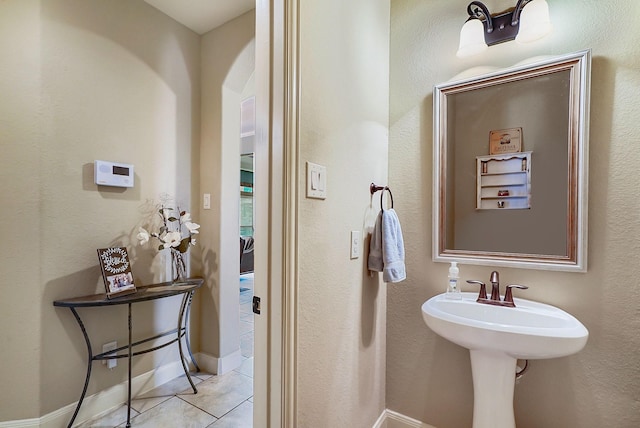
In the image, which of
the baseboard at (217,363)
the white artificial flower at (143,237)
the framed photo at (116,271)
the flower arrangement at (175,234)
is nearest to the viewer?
the framed photo at (116,271)

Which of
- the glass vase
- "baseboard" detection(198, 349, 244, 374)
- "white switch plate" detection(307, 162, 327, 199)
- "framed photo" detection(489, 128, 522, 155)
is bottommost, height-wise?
"baseboard" detection(198, 349, 244, 374)

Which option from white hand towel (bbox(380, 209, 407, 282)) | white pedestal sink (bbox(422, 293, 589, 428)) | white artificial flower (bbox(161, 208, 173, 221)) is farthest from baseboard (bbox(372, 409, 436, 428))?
white artificial flower (bbox(161, 208, 173, 221))

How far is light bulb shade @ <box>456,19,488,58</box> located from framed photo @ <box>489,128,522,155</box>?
1.26ft

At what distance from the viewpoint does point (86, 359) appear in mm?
1652

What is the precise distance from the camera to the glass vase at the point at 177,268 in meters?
2.05

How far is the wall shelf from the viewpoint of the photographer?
128 centimetres

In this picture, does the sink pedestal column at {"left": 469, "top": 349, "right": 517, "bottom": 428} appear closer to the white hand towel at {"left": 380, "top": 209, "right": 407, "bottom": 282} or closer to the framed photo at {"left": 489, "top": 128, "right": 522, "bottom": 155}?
the white hand towel at {"left": 380, "top": 209, "right": 407, "bottom": 282}

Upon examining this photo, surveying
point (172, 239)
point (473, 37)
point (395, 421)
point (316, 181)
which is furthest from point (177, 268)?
point (473, 37)

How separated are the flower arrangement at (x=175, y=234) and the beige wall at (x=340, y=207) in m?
1.27

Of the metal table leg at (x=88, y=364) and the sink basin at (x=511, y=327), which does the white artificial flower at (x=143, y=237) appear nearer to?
the metal table leg at (x=88, y=364)

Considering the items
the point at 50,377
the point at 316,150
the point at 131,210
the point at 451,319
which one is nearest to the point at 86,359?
the point at 50,377

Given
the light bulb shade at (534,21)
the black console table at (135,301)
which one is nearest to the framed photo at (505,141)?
the light bulb shade at (534,21)

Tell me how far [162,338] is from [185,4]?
2314 mm

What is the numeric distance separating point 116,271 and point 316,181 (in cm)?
145
